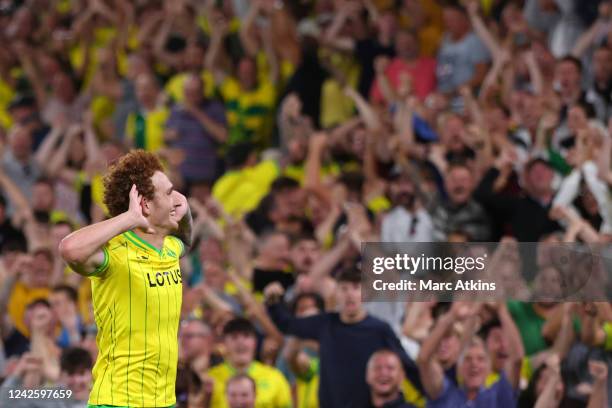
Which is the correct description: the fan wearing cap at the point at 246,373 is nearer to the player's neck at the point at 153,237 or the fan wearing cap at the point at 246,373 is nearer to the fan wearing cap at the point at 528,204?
the fan wearing cap at the point at 528,204

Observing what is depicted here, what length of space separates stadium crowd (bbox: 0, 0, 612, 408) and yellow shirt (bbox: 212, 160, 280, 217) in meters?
Answer: 0.02

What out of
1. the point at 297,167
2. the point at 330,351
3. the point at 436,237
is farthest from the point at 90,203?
the point at 330,351

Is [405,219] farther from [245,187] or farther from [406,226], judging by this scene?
[245,187]

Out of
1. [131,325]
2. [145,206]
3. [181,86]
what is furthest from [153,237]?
[181,86]

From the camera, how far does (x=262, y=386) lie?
30.1 feet

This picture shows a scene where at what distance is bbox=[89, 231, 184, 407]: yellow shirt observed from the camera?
617 centimetres

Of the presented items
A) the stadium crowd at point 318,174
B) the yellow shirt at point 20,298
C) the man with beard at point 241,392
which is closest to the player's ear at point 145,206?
the stadium crowd at point 318,174

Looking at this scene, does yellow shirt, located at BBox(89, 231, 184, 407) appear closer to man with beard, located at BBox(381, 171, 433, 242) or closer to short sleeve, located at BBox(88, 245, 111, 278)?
short sleeve, located at BBox(88, 245, 111, 278)

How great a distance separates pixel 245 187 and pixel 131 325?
6688 millimetres

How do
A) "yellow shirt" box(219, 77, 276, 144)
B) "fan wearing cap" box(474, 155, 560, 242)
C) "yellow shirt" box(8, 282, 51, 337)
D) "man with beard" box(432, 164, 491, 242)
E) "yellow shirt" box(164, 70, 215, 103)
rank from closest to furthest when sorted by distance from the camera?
"fan wearing cap" box(474, 155, 560, 242), "man with beard" box(432, 164, 491, 242), "yellow shirt" box(8, 282, 51, 337), "yellow shirt" box(219, 77, 276, 144), "yellow shirt" box(164, 70, 215, 103)

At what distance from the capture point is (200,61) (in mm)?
14305

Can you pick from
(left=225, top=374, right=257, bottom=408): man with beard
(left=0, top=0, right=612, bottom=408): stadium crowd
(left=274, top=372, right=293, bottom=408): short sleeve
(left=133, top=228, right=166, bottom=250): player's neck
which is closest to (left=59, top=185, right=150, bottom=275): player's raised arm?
(left=133, top=228, right=166, bottom=250): player's neck

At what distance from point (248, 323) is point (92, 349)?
1111mm

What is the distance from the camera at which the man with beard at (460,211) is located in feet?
35.4
